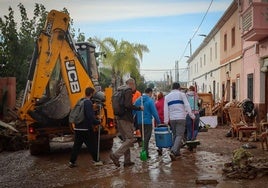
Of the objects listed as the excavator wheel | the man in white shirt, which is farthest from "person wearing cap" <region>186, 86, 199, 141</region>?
the excavator wheel

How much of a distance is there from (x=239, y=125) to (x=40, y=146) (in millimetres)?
6535

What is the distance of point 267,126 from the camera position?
38.1 ft

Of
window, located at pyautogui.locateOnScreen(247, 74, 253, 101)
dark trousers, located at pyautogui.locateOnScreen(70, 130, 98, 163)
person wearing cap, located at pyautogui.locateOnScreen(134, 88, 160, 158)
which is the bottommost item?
dark trousers, located at pyautogui.locateOnScreen(70, 130, 98, 163)

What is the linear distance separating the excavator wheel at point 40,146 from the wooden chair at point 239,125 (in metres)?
6.13

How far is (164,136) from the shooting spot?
9.64 m

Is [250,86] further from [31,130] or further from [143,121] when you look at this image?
[31,130]

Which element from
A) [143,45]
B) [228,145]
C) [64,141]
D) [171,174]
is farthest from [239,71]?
[143,45]

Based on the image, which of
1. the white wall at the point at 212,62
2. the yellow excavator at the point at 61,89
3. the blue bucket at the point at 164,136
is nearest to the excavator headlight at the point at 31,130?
the yellow excavator at the point at 61,89

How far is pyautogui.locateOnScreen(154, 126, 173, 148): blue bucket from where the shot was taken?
9.61 meters

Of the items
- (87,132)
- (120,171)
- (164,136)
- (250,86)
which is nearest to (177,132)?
(164,136)

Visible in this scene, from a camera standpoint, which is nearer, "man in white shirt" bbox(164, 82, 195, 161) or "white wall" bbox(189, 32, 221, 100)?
"man in white shirt" bbox(164, 82, 195, 161)

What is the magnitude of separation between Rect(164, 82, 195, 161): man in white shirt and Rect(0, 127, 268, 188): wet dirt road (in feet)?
1.42

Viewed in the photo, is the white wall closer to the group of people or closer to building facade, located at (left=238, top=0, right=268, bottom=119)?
building facade, located at (left=238, top=0, right=268, bottom=119)

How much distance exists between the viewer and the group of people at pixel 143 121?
8.67 metres
